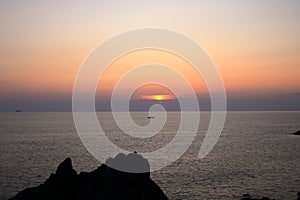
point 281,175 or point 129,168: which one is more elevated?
point 129,168

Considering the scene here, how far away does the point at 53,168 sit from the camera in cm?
7981

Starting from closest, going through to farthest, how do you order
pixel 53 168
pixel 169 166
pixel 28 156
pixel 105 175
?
pixel 105 175
pixel 53 168
pixel 169 166
pixel 28 156

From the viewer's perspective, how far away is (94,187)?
1752 inches

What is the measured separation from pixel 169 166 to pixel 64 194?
46219mm

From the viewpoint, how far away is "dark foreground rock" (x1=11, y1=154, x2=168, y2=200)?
42.4 metres

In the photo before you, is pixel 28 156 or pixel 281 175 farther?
pixel 28 156

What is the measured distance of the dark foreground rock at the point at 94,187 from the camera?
42406mm

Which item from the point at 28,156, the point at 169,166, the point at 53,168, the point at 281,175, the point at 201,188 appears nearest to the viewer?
the point at 201,188

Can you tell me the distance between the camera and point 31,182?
63.5 metres

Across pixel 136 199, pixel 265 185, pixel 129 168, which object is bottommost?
pixel 265 185

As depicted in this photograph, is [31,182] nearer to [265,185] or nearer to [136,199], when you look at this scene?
[136,199]

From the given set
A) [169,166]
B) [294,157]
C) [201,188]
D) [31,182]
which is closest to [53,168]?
[31,182]

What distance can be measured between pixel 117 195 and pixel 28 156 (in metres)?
64.2

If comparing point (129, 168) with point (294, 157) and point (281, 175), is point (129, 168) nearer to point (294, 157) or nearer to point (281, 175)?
point (281, 175)
